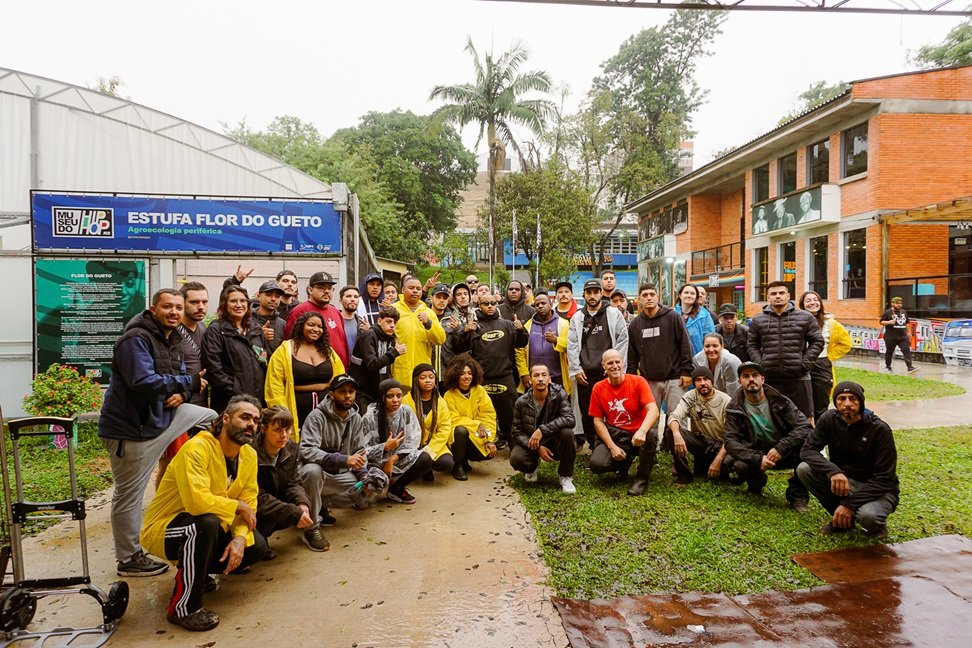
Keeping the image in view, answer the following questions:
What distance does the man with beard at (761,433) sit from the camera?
4785mm

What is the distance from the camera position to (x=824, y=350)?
650 centimetres

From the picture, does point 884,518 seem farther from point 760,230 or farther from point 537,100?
point 537,100

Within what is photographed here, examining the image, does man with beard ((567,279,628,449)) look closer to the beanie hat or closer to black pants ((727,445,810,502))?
black pants ((727,445,810,502))

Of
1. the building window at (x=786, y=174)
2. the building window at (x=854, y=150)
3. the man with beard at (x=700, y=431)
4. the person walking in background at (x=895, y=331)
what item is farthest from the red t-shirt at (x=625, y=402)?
the building window at (x=786, y=174)

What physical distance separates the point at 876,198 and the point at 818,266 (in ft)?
10.5

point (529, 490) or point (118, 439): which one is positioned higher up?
point (118, 439)

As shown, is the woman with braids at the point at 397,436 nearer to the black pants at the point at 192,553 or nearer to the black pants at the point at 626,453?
the black pants at the point at 626,453

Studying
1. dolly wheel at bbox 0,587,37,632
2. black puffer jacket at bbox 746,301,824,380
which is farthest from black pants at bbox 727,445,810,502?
dolly wheel at bbox 0,587,37,632

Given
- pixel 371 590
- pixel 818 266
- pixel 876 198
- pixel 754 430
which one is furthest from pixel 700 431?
pixel 818 266

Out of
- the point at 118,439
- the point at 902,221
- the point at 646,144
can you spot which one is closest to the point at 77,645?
the point at 118,439

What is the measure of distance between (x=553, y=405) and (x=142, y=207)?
586 cm

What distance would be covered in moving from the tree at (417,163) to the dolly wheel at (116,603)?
97.1ft

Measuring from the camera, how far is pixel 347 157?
28.4m

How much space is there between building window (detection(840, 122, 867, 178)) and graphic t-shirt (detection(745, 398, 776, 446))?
15.2 meters
